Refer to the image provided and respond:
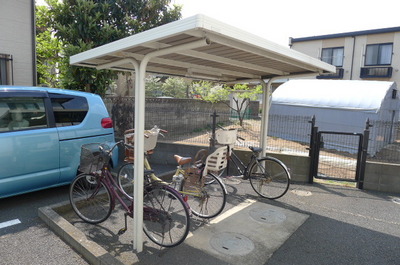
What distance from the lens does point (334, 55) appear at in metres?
19.8

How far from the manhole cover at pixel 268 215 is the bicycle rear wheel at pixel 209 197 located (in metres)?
0.53

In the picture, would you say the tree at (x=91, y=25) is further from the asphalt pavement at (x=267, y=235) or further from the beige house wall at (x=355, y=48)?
the beige house wall at (x=355, y=48)

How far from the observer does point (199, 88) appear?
15766 mm

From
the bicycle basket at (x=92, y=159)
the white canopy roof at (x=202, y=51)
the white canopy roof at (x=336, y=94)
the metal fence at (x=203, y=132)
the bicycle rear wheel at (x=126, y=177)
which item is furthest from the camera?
the white canopy roof at (x=336, y=94)

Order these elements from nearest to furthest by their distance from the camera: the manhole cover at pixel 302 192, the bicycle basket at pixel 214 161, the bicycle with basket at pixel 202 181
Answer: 1. the bicycle with basket at pixel 202 181
2. the bicycle basket at pixel 214 161
3. the manhole cover at pixel 302 192

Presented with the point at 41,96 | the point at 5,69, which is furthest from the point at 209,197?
the point at 5,69

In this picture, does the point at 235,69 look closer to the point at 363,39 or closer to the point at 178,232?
the point at 178,232

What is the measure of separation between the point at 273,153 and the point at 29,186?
442 cm

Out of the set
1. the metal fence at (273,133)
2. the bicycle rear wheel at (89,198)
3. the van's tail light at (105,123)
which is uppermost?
the van's tail light at (105,123)

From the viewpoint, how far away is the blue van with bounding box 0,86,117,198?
3.69 metres

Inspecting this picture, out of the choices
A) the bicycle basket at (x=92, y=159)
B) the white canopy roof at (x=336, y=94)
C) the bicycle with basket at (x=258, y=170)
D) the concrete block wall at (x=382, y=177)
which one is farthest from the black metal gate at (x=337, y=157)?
the bicycle basket at (x=92, y=159)

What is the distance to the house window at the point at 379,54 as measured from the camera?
17.9 metres

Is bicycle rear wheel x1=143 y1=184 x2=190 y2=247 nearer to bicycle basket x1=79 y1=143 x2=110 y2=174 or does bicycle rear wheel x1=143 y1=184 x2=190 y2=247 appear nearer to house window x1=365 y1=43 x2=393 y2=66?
bicycle basket x1=79 y1=143 x2=110 y2=174

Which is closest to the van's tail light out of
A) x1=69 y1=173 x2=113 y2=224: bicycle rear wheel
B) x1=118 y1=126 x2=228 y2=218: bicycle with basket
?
x1=118 y1=126 x2=228 y2=218: bicycle with basket
